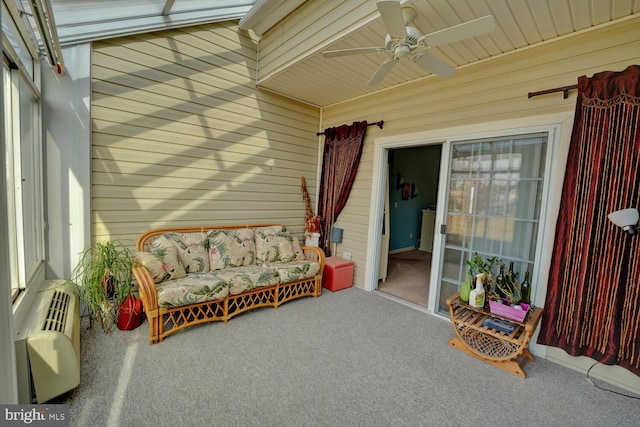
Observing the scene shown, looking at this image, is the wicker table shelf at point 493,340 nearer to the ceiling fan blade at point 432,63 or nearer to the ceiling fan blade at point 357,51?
the ceiling fan blade at point 432,63

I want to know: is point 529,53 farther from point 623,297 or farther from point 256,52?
point 256,52

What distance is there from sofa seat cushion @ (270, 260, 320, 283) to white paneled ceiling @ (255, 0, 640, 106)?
2.34m

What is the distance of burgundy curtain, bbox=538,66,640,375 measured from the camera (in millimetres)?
2080

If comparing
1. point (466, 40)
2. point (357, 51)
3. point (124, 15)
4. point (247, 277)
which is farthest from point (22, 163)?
point (466, 40)

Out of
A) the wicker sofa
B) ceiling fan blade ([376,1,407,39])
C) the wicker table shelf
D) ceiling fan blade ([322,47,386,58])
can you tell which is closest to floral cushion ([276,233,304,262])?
the wicker sofa

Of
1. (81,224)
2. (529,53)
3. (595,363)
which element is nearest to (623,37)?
(529,53)

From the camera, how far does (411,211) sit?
22.2ft

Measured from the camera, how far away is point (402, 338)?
9.10ft

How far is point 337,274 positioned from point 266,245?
107 centimetres

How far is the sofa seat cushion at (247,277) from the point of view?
2.91 meters

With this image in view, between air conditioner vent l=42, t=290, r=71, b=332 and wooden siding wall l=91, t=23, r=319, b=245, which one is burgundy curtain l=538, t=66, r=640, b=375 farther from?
air conditioner vent l=42, t=290, r=71, b=332

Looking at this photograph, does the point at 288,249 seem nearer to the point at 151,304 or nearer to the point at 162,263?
the point at 162,263

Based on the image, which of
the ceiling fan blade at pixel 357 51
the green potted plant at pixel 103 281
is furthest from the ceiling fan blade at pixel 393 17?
the green potted plant at pixel 103 281

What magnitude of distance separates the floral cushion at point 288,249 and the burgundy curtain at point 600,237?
2729 mm
